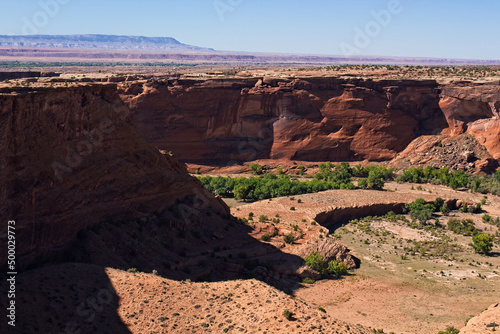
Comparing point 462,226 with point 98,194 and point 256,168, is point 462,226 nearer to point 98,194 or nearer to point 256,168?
point 256,168

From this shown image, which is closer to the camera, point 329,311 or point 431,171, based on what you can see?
point 329,311

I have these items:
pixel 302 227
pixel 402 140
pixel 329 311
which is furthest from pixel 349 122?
pixel 329 311

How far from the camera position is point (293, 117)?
6397cm

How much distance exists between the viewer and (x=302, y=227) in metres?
38.2

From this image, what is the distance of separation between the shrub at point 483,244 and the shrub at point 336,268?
34.3ft

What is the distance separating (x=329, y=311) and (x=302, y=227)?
10.7m

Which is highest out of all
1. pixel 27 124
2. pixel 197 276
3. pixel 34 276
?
pixel 27 124

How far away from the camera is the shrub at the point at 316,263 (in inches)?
1280

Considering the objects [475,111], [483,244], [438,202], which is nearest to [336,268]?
[483,244]

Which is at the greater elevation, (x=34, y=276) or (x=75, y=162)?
(x=75, y=162)

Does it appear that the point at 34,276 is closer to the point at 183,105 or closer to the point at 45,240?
the point at 45,240

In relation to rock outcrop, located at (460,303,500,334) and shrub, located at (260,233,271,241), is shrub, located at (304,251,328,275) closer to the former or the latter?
shrub, located at (260,233,271,241)

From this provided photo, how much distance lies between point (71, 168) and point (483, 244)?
87.0 feet

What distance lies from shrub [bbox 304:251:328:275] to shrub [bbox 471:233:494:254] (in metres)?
11.8
